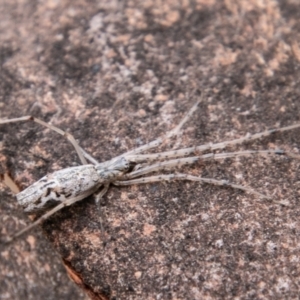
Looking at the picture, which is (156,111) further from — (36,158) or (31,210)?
(31,210)

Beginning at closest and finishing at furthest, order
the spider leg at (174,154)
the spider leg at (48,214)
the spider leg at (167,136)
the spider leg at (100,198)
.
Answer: the spider leg at (48,214) < the spider leg at (100,198) < the spider leg at (174,154) < the spider leg at (167,136)

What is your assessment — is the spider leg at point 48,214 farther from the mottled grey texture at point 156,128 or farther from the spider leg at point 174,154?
the spider leg at point 174,154

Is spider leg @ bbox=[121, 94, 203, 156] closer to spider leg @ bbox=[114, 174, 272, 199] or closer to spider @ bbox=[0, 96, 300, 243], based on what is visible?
spider @ bbox=[0, 96, 300, 243]

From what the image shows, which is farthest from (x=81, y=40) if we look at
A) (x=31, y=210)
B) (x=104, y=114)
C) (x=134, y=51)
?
(x=31, y=210)

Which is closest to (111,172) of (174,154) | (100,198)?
(100,198)

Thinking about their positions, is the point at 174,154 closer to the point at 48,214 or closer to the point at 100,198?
the point at 100,198

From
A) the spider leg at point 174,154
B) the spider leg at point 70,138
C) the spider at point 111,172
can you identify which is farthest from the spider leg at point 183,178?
the spider leg at point 70,138
